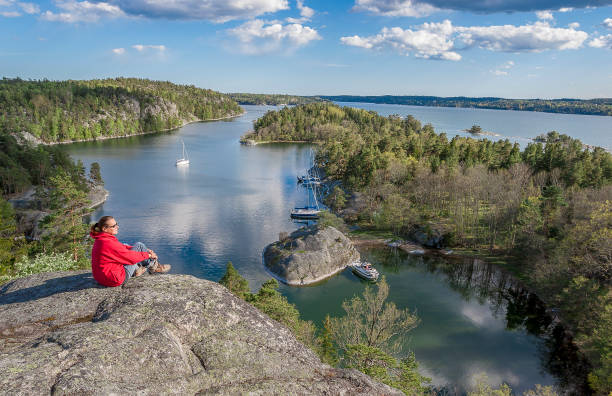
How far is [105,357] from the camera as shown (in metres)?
5.39

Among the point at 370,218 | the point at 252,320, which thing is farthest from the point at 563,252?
the point at 252,320

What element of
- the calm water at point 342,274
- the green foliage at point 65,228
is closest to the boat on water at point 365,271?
the calm water at point 342,274

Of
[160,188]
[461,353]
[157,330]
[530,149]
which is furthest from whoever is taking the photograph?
[160,188]

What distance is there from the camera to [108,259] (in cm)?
770

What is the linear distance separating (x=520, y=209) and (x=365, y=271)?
20.5 meters

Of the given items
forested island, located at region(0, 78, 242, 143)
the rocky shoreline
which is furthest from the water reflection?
forested island, located at region(0, 78, 242, 143)

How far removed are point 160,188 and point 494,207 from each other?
209ft

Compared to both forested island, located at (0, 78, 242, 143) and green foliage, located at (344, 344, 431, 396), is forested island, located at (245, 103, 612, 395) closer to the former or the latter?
green foliage, located at (344, 344, 431, 396)

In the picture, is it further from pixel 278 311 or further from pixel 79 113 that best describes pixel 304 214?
pixel 79 113

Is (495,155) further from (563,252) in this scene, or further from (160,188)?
(160,188)

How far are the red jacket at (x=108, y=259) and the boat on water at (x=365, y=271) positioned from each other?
35.0 metres

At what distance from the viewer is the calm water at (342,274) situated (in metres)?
28.8

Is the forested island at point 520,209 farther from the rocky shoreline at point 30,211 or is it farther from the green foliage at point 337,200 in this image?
the rocky shoreline at point 30,211

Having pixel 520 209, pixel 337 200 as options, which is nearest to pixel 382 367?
pixel 520 209
